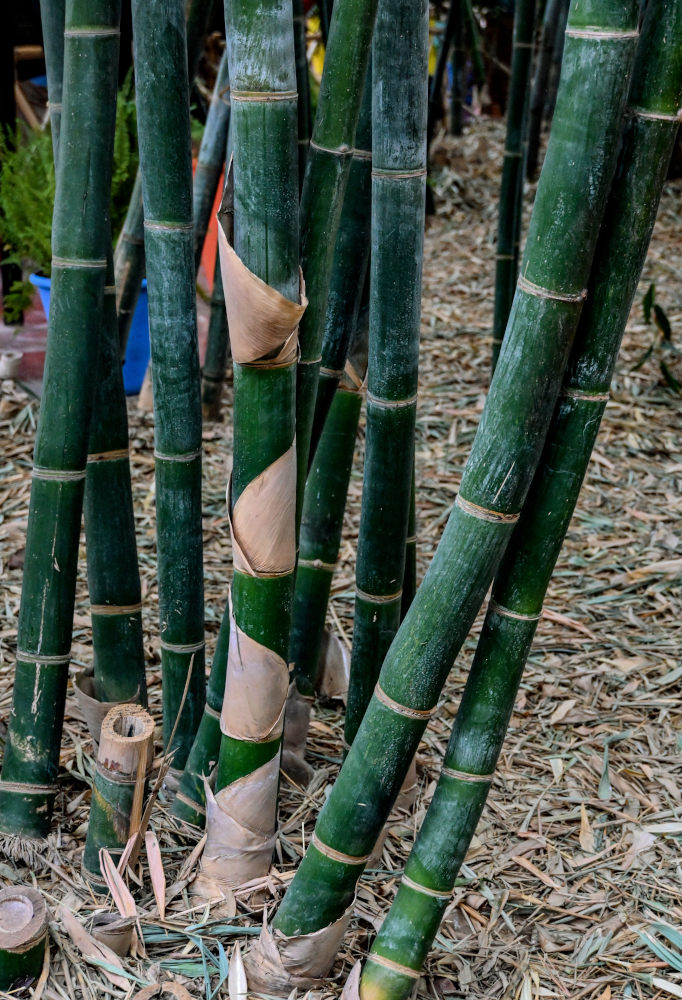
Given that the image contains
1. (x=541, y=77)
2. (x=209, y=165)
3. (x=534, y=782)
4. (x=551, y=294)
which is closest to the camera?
(x=551, y=294)

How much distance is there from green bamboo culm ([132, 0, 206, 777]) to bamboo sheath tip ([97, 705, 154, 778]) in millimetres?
134

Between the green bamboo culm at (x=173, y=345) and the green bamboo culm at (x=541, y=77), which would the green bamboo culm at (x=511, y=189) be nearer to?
the green bamboo culm at (x=173, y=345)

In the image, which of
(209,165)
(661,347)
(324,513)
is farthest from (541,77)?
(324,513)

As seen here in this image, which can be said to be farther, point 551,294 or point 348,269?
point 348,269

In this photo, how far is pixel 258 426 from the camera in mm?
889

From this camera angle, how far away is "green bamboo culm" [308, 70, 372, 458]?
42.4 inches

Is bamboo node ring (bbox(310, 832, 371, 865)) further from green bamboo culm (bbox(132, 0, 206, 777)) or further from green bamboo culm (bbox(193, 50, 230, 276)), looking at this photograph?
green bamboo culm (bbox(193, 50, 230, 276))

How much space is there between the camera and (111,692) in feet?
3.95

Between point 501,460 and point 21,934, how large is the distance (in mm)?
641

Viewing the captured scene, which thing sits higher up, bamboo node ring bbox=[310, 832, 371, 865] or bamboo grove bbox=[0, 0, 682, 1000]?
bamboo grove bbox=[0, 0, 682, 1000]

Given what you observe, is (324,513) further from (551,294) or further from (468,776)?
(551,294)

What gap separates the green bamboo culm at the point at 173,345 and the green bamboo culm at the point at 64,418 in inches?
1.8

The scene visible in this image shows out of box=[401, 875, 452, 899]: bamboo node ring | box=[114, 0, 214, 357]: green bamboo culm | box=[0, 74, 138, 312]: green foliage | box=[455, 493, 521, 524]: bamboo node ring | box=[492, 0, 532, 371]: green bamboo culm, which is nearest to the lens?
box=[455, 493, 521, 524]: bamboo node ring

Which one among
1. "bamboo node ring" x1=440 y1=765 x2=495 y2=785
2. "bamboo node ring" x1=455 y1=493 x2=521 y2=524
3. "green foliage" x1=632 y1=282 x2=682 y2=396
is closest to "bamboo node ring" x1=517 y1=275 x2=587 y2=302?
"bamboo node ring" x1=455 y1=493 x2=521 y2=524
